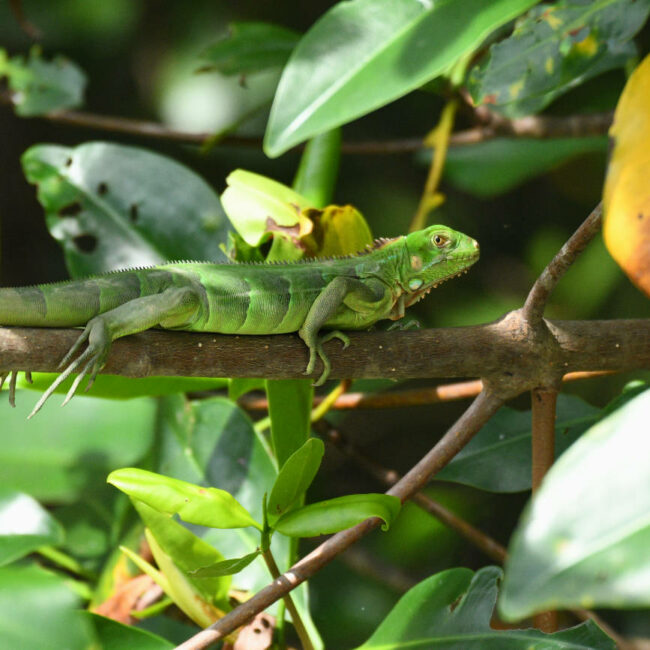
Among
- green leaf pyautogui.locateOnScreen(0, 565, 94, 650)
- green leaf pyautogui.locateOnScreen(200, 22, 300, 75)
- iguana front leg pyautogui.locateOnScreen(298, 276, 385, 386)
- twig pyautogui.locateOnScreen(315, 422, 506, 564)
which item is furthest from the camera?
green leaf pyautogui.locateOnScreen(200, 22, 300, 75)

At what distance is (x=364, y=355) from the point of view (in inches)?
49.6

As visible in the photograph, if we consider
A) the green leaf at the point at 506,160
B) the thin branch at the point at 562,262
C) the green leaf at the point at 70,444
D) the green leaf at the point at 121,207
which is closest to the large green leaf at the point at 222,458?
the green leaf at the point at 70,444

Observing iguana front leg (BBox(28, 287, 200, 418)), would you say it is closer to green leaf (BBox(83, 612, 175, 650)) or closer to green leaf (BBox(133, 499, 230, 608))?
green leaf (BBox(133, 499, 230, 608))

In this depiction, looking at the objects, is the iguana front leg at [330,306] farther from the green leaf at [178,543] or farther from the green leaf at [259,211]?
the green leaf at [178,543]

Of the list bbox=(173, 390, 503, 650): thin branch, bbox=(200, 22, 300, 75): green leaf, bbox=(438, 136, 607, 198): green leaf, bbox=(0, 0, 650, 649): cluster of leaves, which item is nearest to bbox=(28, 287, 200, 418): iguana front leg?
bbox=(0, 0, 650, 649): cluster of leaves

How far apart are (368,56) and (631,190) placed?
0.58 meters

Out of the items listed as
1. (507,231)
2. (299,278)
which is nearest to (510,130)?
(507,231)

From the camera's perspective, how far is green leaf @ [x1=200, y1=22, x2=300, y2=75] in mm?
2023

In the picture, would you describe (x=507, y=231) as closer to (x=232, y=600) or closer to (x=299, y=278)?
(x=299, y=278)

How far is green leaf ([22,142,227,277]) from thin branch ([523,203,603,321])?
90 centimetres

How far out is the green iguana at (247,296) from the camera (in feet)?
3.85

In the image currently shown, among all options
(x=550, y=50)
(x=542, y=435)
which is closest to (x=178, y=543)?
(x=542, y=435)

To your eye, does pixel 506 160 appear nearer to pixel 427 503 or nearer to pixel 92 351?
pixel 427 503

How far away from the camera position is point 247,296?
55.1 inches
